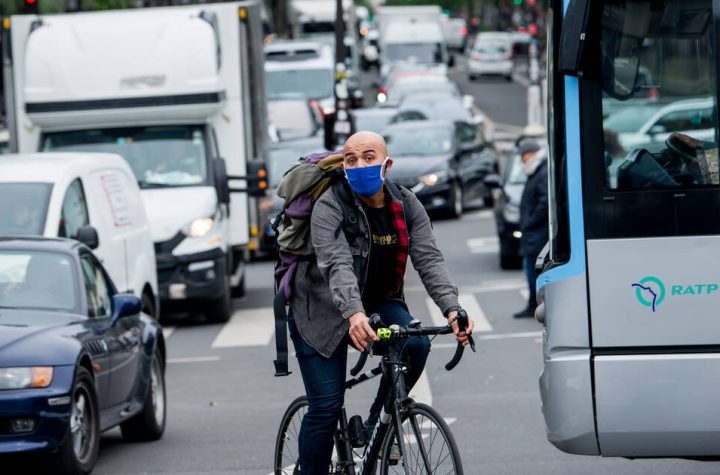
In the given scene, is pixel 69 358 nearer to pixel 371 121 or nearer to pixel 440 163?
Answer: pixel 440 163

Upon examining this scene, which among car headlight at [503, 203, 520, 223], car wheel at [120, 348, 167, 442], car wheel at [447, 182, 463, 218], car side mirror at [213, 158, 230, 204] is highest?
car side mirror at [213, 158, 230, 204]

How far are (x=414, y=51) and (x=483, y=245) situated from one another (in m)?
38.1

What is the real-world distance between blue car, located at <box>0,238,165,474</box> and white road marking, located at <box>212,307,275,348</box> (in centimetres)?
498

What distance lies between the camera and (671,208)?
6.96m

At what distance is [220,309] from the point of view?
18078 millimetres

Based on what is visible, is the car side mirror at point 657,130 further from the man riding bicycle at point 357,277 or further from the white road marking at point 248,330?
the white road marking at point 248,330

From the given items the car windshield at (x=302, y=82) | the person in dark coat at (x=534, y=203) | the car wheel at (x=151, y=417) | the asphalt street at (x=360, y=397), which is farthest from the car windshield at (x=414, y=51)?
the car wheel at (x=151, y=417)

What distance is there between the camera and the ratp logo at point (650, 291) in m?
6.90

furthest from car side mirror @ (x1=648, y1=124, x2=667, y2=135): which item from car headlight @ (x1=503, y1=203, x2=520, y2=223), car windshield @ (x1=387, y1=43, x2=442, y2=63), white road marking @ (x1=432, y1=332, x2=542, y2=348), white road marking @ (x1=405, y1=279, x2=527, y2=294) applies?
car windshield @ (x1=387, y1=43, x2=442, y2=63)

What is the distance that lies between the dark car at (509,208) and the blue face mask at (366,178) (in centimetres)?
1353

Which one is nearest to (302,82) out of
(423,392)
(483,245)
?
(483,245)

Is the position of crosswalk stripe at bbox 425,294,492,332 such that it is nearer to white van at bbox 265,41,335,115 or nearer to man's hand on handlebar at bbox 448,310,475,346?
man's hand on handlebar at bbox 448,310,475,346

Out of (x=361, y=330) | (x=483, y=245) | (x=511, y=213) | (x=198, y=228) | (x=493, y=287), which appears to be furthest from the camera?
(x=483, y=245)

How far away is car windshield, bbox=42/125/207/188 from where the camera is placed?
18016mm
